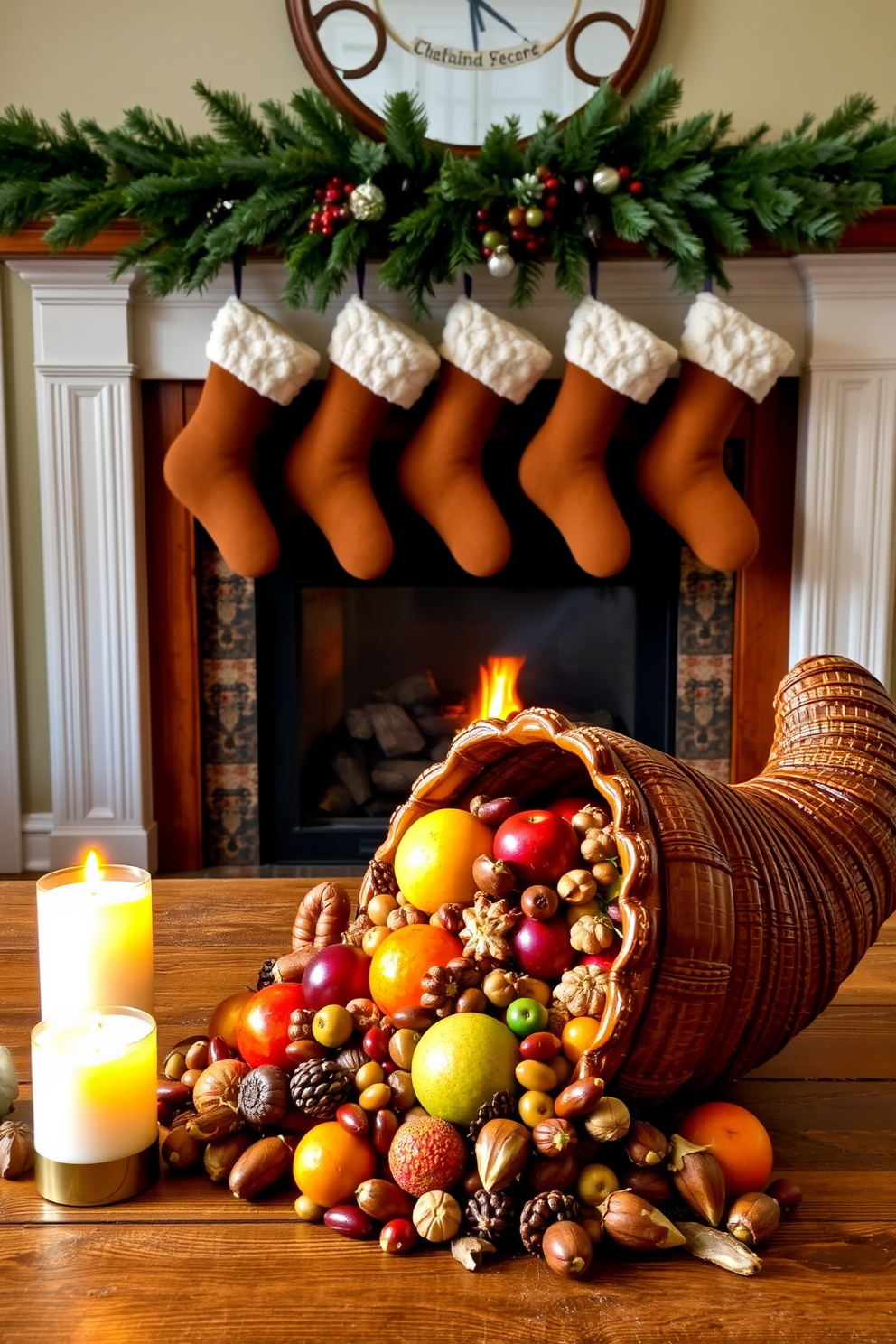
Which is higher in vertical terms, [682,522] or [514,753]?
[682,522]

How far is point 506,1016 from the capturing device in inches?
21.5

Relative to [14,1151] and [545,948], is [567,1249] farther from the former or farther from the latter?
[14,1151]

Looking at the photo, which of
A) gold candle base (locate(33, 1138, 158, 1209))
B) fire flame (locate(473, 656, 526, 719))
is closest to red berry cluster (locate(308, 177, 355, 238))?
fire flame (locate(473, 656, 526, 719))

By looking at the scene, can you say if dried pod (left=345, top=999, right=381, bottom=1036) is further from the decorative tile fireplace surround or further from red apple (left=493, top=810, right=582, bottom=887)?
the decorative tile fireplace surround

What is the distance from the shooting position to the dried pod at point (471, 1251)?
0.49m

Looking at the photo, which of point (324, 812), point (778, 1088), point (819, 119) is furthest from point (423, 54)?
point (778, 1088)

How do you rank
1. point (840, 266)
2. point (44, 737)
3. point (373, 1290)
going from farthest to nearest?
1. point (44, 737)
2. point (840, 266)
3. point (373, 1290)

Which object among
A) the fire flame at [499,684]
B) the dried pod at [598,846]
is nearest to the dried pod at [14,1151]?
the dried pod at [598,846]

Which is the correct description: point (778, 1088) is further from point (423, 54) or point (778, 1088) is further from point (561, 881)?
point (423, 54)

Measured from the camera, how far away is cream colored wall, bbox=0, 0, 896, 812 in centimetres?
232

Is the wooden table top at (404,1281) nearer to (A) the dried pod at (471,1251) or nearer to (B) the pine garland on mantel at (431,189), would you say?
(A) the dried pod at (471,1251)

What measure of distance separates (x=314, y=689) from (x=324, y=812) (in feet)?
0.93

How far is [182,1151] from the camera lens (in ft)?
1.86

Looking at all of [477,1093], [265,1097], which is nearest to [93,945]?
[265,1097]
